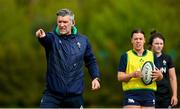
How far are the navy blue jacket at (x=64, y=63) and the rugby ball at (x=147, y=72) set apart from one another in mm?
1200

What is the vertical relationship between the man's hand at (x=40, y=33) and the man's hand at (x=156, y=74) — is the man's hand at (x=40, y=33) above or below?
above

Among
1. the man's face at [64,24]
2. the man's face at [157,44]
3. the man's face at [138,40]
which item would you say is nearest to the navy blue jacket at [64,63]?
the man's face at [64,24]

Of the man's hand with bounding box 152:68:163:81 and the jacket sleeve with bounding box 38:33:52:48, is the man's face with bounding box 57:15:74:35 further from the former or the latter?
the man's hand with bounding box 152:68:163:81

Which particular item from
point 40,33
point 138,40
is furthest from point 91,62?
point 40,33

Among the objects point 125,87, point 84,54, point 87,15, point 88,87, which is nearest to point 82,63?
point 84,54

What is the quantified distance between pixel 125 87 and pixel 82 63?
128 cm

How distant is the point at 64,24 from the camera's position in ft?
28.2

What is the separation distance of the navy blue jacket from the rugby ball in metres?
1.20

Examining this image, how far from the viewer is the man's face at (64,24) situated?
337 inches

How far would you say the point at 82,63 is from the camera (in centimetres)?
889

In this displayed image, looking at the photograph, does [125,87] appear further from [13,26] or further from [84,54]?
[13,26]

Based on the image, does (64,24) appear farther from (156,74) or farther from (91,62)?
(156,74)

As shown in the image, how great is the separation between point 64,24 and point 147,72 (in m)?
1.76

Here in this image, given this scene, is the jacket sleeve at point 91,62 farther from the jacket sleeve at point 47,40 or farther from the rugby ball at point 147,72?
the rugby ball at point 147,72
